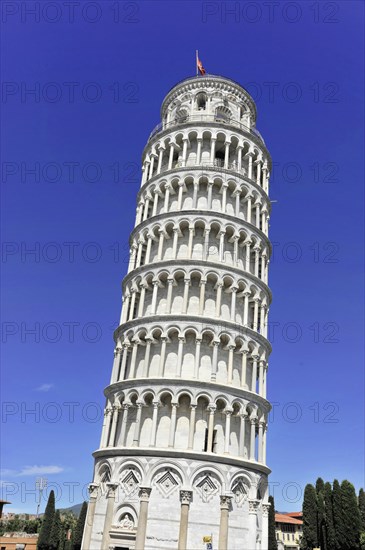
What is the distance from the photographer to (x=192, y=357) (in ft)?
112

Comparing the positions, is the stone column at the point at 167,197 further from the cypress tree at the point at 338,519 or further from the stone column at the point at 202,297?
the cypress tree at the point at 338,519

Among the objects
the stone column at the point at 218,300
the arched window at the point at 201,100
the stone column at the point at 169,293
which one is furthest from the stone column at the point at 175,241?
the arched window at the point at 201,100

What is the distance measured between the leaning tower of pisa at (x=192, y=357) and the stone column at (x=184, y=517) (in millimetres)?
59

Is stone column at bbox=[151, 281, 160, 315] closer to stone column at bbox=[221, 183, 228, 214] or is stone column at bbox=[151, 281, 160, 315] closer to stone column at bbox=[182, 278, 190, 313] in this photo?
stone column at bbox=[182, 278, 190, 313]

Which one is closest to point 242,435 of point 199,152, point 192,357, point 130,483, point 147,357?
point 192,357

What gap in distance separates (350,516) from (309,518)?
12262 millimetres

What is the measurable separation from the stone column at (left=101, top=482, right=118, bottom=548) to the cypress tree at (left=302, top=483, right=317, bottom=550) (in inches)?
1587

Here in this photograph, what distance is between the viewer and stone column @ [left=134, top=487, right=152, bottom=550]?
28.7 meters

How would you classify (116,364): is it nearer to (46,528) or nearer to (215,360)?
(215,360)

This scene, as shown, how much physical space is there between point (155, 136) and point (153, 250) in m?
11.7

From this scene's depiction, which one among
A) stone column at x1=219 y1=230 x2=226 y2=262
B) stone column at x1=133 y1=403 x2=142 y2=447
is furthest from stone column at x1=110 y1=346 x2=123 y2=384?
stone column at x1=219 y1=230 x2=226 y2=262

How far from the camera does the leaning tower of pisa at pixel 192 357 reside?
2986cm

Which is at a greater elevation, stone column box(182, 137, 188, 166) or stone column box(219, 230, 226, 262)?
stone column box(182, 137, 188, 166)

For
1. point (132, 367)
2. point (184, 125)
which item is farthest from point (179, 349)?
point (184, 125)
